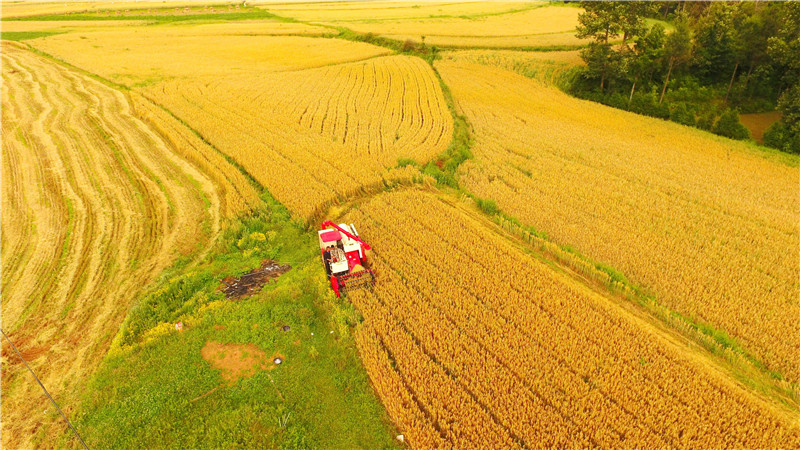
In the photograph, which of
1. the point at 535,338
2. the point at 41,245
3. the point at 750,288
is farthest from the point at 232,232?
the point at 750,288

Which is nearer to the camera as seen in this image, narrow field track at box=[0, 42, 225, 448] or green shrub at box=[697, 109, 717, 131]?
narrow field track at box=[0, 42, 225, 448]

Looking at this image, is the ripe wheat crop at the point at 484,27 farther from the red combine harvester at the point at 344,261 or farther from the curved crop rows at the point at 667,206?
the red combine harvester at the point at 344,261

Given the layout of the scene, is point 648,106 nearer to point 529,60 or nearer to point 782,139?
point 782,139

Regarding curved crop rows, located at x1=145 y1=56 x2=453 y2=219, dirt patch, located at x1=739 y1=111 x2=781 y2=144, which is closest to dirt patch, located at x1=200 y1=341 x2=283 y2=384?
curved crop rows, located at x1=145 y1=56 x2=453 y2=219

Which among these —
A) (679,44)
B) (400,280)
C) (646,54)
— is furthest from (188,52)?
(679,44)

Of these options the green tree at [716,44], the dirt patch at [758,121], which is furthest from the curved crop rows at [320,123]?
the green tree at [716,44]

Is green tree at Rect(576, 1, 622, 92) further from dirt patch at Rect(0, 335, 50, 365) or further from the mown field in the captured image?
dirt patch at Rect(0, 335, 50, 365)

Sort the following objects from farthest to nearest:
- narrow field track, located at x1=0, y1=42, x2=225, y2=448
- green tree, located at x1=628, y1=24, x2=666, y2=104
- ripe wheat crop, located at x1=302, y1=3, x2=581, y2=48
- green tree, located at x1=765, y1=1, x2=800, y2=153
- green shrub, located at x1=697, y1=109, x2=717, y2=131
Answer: ripe wheat crop, located at x1=302, y1=3, x2=581, y2=48 → green tree, located at x1=628, y1=24, x2=666, y2=104 → green shrub, located at x1=697, y1=109, x2=717, y2=131 → green tree, located at x1=765, y1=1, x2=800, y2=153 → narrow field track, located at x1=0, y1=42, x2=225, y2=448
